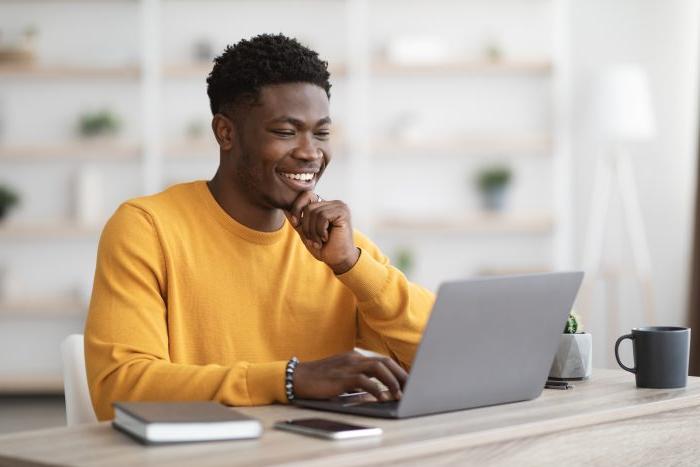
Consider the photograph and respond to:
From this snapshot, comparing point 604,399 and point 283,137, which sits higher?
point 283,137

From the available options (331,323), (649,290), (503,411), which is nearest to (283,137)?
(331,323)

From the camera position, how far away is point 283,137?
6.93ft

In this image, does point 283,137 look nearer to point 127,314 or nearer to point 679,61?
point 127,314

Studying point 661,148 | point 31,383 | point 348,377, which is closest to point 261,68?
point 348,377

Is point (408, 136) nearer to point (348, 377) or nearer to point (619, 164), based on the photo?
point (619, 164)

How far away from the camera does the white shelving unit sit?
6078 millimetres

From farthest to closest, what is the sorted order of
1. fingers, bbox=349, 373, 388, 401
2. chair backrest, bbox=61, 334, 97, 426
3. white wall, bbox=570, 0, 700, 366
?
white wall, bbox=570, 0, 700, 366 → chair backrest, bbox=61, 334, 97, 426 → fingers, bbox=349, 373, 388, 401

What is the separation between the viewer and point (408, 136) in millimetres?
6105

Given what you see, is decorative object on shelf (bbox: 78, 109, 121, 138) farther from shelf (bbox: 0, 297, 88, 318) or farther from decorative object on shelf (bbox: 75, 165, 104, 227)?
shelf (bbox: 0, 297, 88, 318)

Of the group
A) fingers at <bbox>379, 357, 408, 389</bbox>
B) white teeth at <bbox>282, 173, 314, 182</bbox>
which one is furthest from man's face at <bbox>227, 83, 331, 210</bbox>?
fingers at <bbox>379, 357, 408, 389</bbox>

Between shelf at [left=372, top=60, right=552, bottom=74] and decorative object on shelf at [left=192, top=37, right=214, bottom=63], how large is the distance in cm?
88

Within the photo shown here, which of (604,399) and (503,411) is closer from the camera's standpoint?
(503,411)

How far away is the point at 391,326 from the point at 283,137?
1.33ft

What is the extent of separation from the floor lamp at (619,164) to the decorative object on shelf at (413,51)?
2.94 feet
